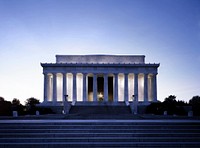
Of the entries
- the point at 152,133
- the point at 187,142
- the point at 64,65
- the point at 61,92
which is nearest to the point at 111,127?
the point at 152,133

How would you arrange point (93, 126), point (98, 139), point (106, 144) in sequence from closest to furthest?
point (106, 144) < point (98, 139) < point (93, 126)

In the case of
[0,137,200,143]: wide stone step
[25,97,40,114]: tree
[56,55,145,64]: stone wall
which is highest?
[56,55,145,64]: stone wall

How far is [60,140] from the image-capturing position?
15.8 m

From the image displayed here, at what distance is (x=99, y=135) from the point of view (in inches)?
653

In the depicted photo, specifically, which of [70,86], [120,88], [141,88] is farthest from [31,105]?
[141,88]

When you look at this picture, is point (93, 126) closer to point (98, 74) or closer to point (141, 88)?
point (98, 74)

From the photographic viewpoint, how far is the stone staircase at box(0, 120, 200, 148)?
15.1m

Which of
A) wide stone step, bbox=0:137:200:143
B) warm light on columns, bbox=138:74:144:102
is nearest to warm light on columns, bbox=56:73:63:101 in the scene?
warm light on columns, bbox=138:74:144:102

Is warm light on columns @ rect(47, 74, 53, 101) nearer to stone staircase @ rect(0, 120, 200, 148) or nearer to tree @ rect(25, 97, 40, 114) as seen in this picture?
tree @ rect(25, 97, 40, 114)

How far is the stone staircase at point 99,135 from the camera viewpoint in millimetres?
15141

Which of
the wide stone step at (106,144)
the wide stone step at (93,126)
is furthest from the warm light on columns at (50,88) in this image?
the wide stone step at (106,144)

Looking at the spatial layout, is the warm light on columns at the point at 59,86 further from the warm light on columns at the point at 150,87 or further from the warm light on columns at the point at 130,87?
the warm light on columns at the point at 150,87

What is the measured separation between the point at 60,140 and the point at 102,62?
2227 inches

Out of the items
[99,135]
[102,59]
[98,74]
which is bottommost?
[99,135]
